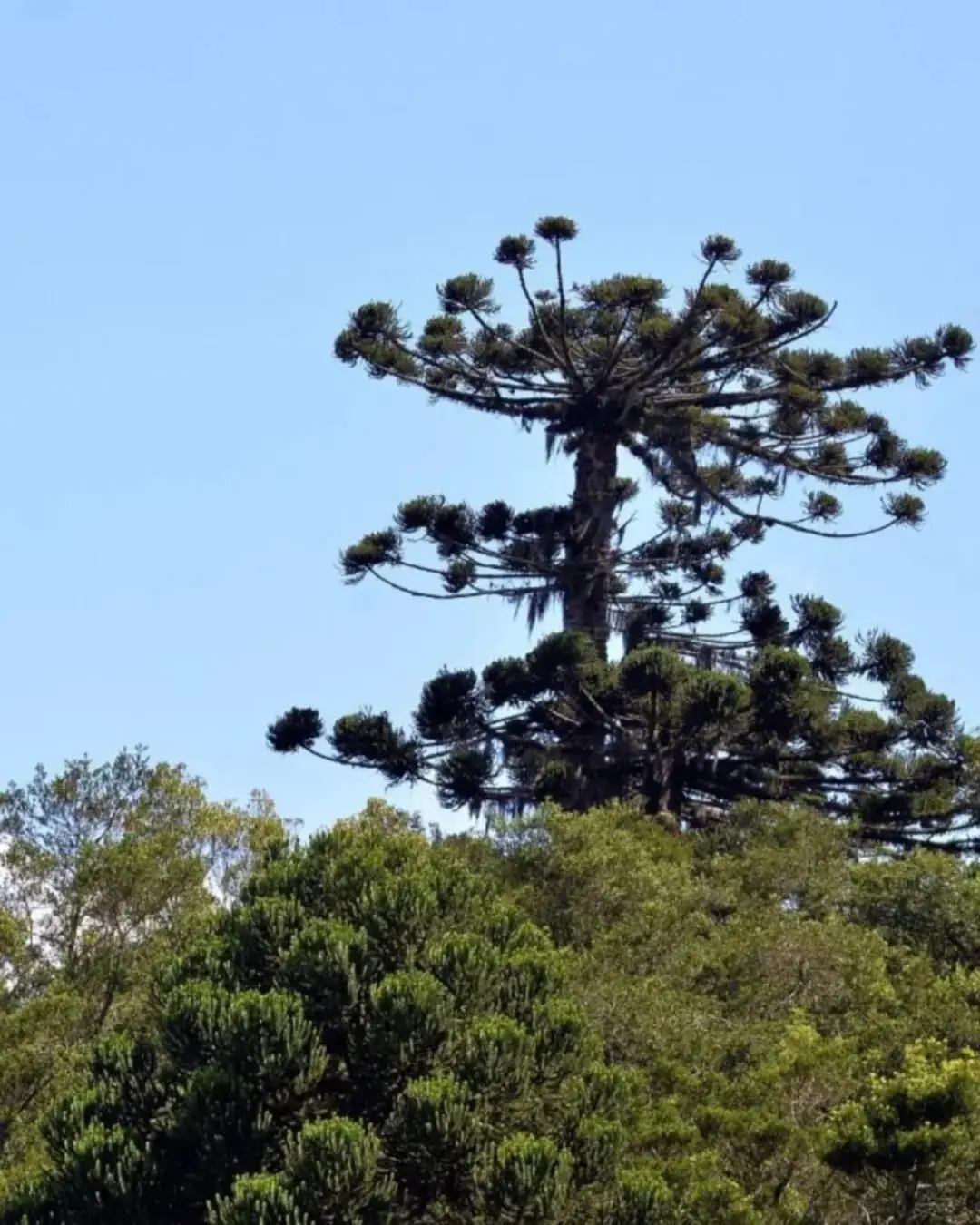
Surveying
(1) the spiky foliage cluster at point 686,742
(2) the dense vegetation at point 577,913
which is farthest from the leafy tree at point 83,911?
(1) the spiky foliage cluster at point 686,742

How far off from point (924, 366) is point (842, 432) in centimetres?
171

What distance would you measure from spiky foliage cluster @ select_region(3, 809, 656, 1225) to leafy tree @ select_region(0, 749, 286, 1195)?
8.95 ft

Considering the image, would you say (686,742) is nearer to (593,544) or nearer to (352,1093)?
(593,544)

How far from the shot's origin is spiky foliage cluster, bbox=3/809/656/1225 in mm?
10797

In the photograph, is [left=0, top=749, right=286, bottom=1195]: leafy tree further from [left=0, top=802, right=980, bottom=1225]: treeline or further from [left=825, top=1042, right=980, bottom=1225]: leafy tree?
[left=825, top=1042, right=980, bottom=1225]: leafy tree

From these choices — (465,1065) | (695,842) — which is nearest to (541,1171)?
(465,1065)

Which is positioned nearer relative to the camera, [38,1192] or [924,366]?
[38,1192]

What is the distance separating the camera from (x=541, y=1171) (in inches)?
422

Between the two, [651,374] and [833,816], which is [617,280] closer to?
[651,374]

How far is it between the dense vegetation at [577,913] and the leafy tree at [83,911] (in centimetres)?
4

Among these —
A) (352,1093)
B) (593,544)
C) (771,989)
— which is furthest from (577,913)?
(593,544)

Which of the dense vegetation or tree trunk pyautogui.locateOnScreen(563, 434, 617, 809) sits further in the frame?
tree trunk pyautogui.locateOnScreen(563, 434, 617, 809)

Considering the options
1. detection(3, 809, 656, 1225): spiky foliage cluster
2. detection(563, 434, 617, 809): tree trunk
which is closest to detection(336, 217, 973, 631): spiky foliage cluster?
detection(563, 434, 617, 809): tree trunk

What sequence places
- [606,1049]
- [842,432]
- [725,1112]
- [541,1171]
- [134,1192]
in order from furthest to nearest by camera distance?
[842,432] → [606,1049] → [725,1112] → [134,1192] → [541,1171]
